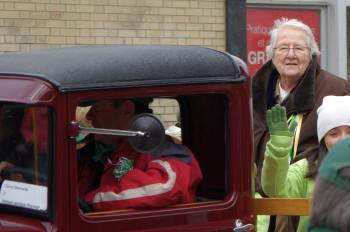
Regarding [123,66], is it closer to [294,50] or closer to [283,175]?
[283,175]

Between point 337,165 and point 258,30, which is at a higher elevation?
point 337,165

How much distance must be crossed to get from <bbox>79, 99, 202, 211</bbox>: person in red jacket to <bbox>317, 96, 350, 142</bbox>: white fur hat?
0.57m

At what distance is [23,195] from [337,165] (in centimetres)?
144

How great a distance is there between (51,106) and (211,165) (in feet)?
Answer: 2.56

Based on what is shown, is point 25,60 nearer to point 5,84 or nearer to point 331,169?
point 5,84

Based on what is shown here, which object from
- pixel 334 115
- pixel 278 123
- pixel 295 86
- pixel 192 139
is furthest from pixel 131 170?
pixel 295 86

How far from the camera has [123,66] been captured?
9.86ft

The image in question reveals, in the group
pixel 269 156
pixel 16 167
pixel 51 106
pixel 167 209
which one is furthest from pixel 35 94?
pixel 269 156

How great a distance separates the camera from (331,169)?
5.83ft

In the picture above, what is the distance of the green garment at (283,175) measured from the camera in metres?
3.43

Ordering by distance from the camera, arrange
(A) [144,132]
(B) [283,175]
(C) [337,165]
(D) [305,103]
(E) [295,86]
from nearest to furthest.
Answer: (C) [337,165] → (A) [144,132] → (B) [283,175] → (D) [305,103] → (E) [295,86]

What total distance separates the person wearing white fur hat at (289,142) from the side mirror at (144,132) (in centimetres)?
64

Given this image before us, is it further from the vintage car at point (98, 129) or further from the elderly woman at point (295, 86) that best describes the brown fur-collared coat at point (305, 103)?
the vintage car at point (98, 129)

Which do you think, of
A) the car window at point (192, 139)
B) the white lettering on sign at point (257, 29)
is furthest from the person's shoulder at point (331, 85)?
the white lettering on sign at point (257, 29)
